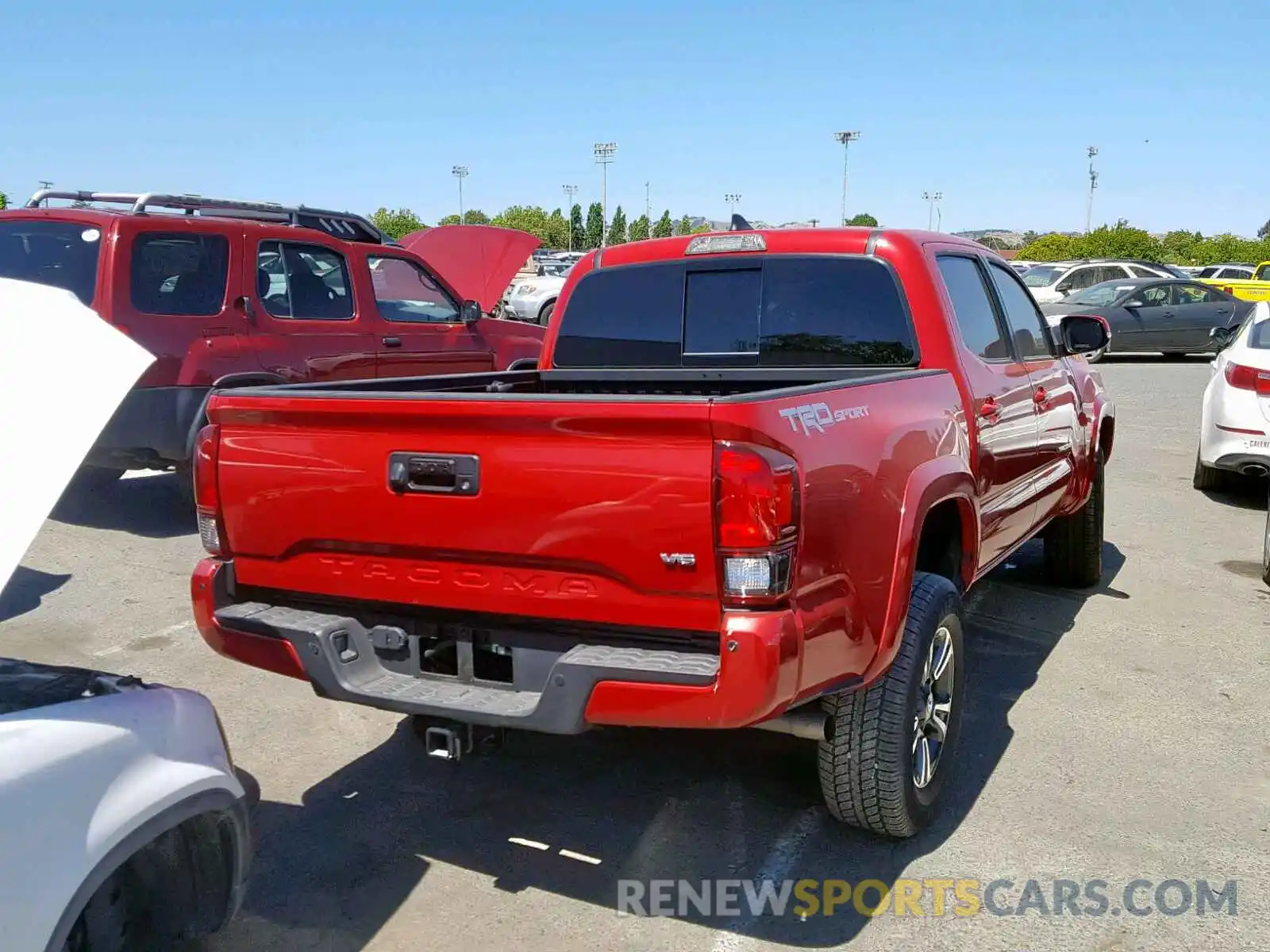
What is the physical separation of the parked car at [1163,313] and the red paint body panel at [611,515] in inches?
730

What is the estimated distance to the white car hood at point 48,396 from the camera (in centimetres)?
179

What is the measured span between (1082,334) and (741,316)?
6.59 ft

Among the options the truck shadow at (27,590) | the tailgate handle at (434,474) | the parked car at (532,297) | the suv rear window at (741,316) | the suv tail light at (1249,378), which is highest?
the suv rear window at (741,316)

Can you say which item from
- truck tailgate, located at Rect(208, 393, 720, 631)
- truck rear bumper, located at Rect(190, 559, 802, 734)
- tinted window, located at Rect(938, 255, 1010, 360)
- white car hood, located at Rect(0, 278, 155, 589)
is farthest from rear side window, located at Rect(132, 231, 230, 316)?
white car hood, located at Rect(0, 278, 155, 589)

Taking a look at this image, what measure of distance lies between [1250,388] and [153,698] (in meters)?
7.98

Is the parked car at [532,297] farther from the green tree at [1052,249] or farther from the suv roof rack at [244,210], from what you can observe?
the green tree at [1052,249]

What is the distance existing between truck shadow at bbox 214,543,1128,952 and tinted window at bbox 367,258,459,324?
5.23 metres

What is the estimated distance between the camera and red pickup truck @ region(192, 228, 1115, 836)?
2.82 m

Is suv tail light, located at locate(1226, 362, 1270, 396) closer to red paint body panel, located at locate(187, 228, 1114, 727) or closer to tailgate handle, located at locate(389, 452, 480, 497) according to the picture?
red paint body panel, located at locate(187, 228, 1114, 727)

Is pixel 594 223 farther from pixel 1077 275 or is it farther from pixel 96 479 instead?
pixel 96 479

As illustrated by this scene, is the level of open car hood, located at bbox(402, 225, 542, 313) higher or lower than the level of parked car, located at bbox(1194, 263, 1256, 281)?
higher

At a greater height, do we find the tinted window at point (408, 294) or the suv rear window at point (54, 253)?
the suv rear window at point (54, 253)

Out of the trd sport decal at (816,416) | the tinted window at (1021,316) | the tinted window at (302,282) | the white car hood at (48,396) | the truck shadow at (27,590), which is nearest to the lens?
the white car hood at (48,396)

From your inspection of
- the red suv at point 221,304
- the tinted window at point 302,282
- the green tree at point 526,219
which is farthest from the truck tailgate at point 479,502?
the green tree at point 526,219
